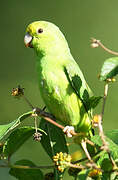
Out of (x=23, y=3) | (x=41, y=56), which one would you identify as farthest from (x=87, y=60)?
(x=41, y=56)

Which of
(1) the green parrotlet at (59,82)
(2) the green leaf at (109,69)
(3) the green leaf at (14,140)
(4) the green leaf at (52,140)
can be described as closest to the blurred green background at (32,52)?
(1) the green parrotlet at (59,82)

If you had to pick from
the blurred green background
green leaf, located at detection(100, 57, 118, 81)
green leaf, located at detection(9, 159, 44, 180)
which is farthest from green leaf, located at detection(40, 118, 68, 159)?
the blurred green background

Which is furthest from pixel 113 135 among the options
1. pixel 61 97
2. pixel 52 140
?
pixel 61 97

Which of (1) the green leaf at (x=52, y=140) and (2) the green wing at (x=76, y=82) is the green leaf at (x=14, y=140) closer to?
(1) the green leaf at (x=52, y=140)

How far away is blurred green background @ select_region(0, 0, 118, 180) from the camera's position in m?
3.12

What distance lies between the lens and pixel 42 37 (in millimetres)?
1582

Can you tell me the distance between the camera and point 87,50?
3410 mm

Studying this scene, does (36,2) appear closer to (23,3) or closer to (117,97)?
(23,3)

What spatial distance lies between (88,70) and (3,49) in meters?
0.88

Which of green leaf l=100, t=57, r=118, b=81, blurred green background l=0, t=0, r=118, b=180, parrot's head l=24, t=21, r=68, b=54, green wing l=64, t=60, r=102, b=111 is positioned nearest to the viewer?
green leaf l=100, t=57, r=118, b=81

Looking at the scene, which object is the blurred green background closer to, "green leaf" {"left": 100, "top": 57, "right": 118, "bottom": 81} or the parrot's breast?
the parrot's breast

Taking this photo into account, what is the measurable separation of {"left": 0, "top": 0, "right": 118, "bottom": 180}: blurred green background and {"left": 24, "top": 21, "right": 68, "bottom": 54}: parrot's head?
1.44 m

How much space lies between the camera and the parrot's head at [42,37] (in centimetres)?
156

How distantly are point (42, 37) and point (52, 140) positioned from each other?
46cm
